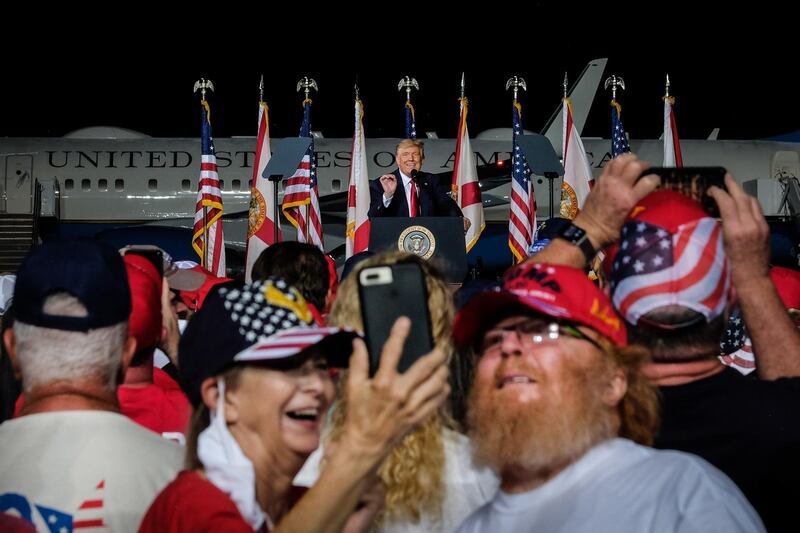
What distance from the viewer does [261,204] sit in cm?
1426

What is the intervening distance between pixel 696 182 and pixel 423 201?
8338 mm

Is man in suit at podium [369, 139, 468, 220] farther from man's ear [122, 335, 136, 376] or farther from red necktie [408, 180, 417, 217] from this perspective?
man's ear [122, 335, 136, 376]

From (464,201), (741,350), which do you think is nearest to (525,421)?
(741,350)

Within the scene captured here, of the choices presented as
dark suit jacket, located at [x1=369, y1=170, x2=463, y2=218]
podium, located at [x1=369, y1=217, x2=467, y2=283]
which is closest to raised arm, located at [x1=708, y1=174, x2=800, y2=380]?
podium, located at [x1=369, y1=217, x2=467, y2=283]

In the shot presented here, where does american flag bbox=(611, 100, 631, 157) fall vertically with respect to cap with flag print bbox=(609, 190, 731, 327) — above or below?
above

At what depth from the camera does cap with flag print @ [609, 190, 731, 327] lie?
7.61 ft

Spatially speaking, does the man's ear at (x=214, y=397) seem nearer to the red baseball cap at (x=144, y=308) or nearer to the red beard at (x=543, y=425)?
the red beard at (x=543, y=425)

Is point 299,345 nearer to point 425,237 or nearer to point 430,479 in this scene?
point 430,479

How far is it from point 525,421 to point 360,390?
2.05ft

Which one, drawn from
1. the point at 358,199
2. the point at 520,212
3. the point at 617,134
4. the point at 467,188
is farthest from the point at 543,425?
the point at 617,134

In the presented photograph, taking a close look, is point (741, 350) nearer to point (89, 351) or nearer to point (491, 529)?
point (491, 529)

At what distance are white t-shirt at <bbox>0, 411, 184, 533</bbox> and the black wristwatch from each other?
1.32 metres

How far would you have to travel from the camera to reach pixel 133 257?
151 inches

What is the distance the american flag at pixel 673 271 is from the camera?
232 centimetres
